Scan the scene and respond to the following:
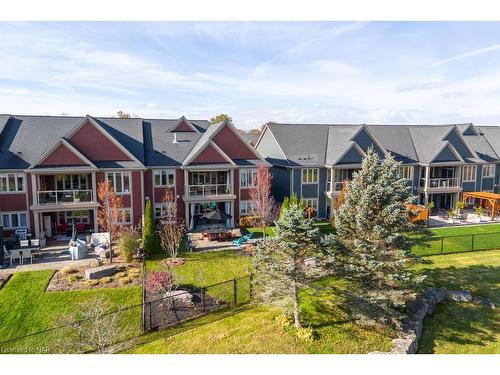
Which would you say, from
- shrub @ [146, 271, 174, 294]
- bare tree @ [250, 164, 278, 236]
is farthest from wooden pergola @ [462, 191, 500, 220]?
shrub @ [146, 271, 174, 294]

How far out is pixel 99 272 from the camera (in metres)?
19.7

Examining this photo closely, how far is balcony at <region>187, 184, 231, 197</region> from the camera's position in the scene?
30328 millimetres

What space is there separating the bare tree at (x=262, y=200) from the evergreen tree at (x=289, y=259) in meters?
11.3

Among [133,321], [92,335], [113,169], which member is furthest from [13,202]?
[92,335]

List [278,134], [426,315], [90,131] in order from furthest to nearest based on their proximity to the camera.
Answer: [278,134] → [90,131] → [426,315]

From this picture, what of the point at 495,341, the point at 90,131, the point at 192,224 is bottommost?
the point at 495,341

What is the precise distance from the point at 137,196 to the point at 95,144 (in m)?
5.03

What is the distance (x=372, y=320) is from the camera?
14.8 metres

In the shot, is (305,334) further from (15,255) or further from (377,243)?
(15,255)

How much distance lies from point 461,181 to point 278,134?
64.7 ft

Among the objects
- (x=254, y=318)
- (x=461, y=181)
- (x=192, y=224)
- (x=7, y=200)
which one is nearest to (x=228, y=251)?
(x=192, y=224)

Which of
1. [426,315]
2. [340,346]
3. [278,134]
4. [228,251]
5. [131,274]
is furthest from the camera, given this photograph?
[278,134]

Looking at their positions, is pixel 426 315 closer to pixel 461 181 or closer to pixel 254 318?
pixel 254 318

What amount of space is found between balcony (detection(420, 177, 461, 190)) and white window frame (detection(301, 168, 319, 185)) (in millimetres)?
11910
